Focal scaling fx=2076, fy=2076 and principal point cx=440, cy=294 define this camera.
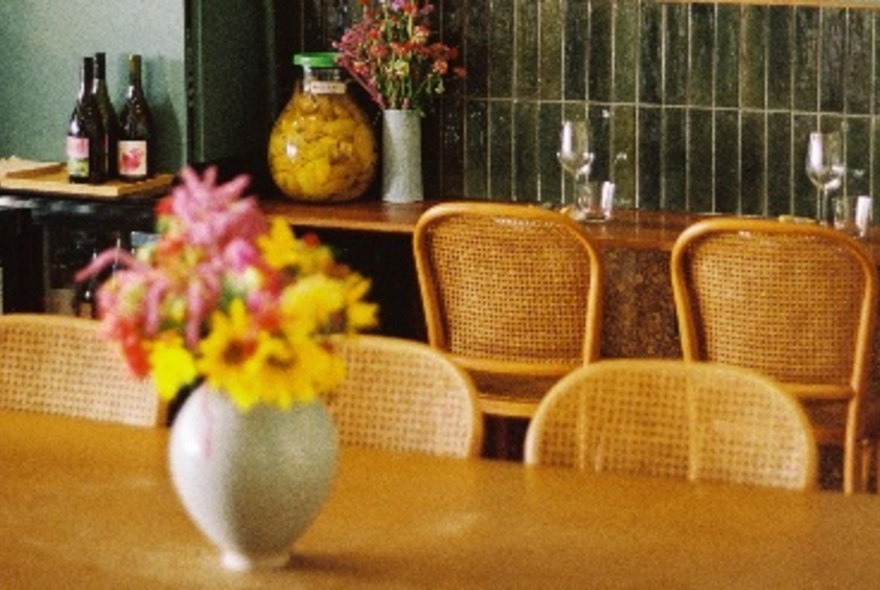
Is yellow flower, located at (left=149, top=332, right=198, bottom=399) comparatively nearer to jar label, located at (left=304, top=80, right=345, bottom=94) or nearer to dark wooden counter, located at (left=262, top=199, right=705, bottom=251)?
dark wooden counter, located at (left=262, top=199, right=705, bottom=251)

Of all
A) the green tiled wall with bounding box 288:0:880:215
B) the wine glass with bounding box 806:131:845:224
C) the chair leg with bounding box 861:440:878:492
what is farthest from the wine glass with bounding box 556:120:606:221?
the chair leg with bounding box 861:440:878:492

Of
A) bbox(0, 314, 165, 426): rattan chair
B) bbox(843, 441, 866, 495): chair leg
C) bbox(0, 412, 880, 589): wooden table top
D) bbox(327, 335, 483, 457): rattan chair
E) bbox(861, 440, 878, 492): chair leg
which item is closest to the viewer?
bbox(0, 412, 880, 589): wooden table top

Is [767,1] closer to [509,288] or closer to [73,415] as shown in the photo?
[509,288]

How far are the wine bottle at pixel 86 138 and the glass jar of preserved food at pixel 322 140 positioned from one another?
43 cm

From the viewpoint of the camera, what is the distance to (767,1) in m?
4.82

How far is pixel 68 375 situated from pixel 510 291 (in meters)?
1.21

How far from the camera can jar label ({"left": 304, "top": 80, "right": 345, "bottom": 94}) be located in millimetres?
5066

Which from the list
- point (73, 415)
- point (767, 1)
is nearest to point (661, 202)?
point (767, 1)

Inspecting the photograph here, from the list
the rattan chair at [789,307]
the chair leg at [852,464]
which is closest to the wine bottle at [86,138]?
Answer: the rattan chair at [789,307]

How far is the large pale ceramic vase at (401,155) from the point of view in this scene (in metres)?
5.11

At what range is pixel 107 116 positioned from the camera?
5129 millimetres

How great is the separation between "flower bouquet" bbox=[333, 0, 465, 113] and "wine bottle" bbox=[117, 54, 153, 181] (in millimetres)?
495

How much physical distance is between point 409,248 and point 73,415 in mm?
1742

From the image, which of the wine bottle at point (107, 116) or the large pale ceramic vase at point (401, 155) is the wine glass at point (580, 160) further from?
the wine bottle at point (107, 116)
